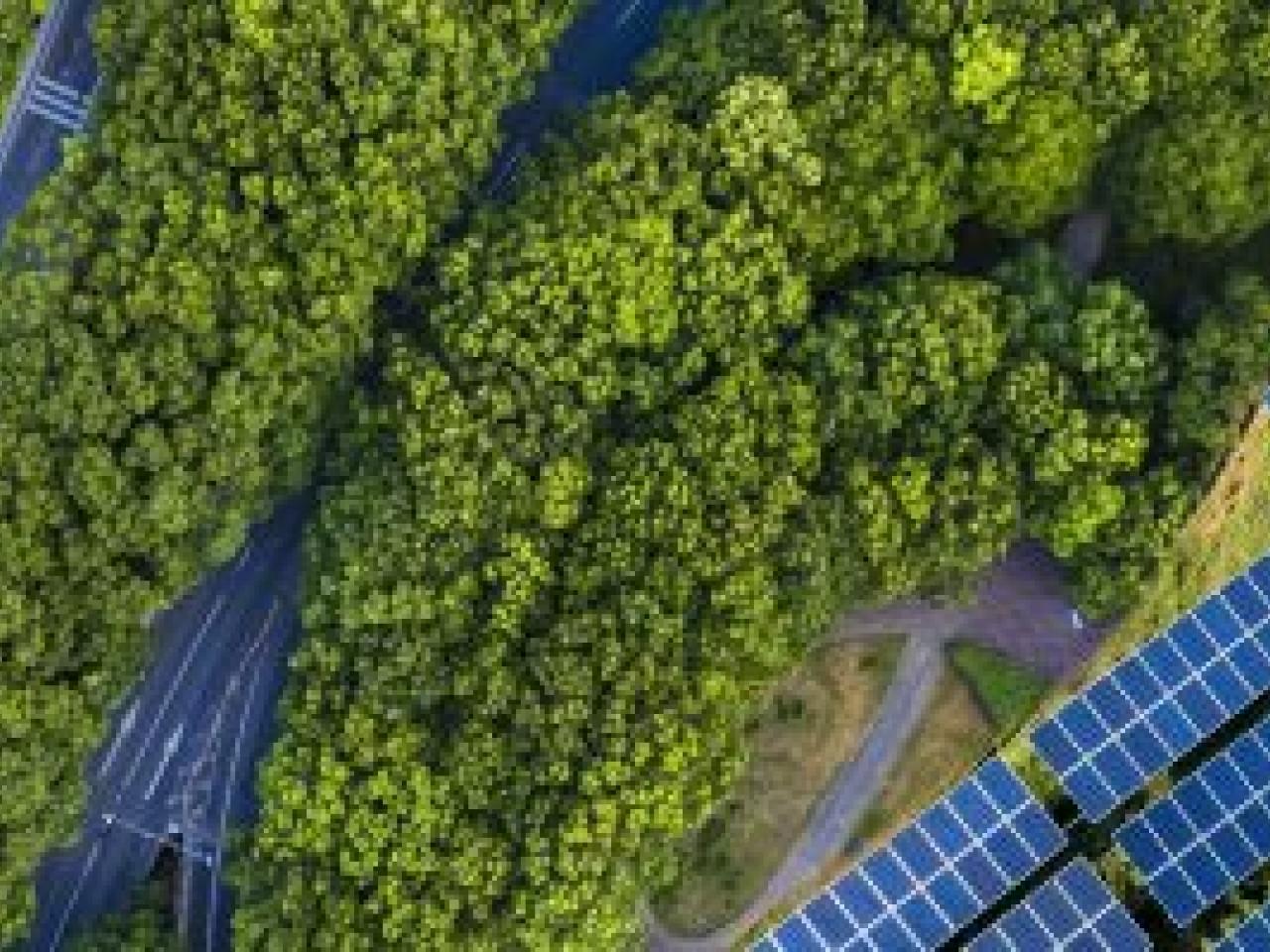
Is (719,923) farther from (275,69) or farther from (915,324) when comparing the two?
(275,69)

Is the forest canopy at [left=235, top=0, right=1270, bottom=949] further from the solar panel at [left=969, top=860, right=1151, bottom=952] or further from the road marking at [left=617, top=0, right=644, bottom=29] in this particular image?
the solar panel at [left=969, top=860, right=1151, bottom=952]

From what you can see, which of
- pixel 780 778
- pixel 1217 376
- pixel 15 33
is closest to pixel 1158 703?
pixel 1217 376

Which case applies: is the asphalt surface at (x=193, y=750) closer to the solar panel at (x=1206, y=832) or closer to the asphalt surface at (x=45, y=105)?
the asphalt surface at (x=45, y=105)

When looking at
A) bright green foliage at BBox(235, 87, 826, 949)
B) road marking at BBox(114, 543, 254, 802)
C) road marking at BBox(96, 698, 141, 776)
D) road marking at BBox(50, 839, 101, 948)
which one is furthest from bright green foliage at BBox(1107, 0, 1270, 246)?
road marking at BBox(50, 839, 101, 948)

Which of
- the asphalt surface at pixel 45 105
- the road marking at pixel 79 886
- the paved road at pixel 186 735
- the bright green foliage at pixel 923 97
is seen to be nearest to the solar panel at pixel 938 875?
the bright green foliage at pixel 923 97

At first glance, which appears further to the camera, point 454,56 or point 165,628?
point 165,628

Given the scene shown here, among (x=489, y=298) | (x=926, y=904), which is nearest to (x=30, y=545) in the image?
(x=489, y=298)

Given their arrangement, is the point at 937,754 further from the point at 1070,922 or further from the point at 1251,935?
the point at 1251,935
